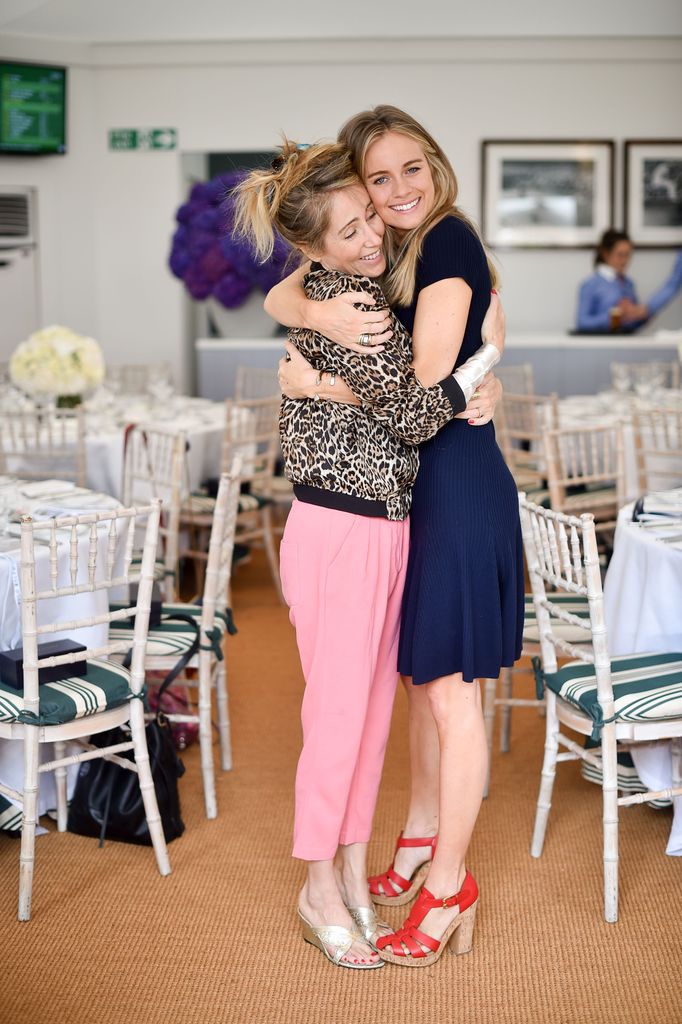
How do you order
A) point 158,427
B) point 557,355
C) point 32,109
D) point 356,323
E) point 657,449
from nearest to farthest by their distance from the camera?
point 356,323, point 158,427, point 657,449, point 557,355, point 32,109

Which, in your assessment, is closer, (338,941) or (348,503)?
(348,503)

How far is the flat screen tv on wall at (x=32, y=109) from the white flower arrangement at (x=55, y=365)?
3.43 m

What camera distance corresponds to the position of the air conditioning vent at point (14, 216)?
848 centimetres

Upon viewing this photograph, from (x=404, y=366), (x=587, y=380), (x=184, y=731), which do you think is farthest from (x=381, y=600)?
(x=587, y=380)

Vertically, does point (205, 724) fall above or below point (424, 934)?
above

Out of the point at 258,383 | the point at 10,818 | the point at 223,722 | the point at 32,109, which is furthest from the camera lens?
the point at 32,109

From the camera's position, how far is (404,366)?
7.08ft

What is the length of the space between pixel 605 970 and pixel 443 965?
35 centimetres

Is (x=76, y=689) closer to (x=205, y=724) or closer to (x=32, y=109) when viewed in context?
(x=205, y=724)

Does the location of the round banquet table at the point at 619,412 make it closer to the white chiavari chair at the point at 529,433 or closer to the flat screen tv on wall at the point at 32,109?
the white chiavari chair at the point at 529,433

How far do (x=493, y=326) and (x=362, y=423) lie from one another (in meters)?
0.36

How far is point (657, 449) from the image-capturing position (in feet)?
16.2

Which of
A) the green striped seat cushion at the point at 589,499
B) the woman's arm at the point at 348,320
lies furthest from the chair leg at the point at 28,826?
the green striped seat cushion at the point at 589,499

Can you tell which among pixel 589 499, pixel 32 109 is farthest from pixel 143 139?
pixel 589 499
